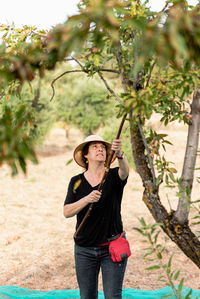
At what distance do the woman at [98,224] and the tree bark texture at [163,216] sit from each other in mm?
763

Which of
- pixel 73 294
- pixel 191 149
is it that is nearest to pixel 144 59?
pixel 191 149

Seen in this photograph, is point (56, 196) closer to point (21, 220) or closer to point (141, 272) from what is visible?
point (21, 220)

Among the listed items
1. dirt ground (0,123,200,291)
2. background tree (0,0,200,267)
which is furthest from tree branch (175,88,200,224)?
dirt ground (0,123,200,291)

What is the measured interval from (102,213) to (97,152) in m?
0.58

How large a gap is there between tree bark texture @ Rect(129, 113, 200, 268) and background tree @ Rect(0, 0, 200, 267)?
11 millimetres

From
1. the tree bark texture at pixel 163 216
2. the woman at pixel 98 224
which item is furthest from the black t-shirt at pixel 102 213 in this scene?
the tree bark texture at pixel 163 216

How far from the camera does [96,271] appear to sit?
10.3 ft

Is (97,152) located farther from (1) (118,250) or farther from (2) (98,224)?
(1) (118,250)

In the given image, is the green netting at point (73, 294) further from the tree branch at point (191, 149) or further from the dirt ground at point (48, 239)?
the tree branch at point (191, 149)

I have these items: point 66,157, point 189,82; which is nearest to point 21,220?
point 189,82

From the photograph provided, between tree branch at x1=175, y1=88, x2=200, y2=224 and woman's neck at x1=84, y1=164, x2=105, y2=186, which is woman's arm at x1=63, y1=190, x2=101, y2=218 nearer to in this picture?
woman's neck at x1=84, y1=164, x2=105, y2=186

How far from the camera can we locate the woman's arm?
9.52 feet

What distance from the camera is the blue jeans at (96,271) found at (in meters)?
2.98

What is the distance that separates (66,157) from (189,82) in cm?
1751
